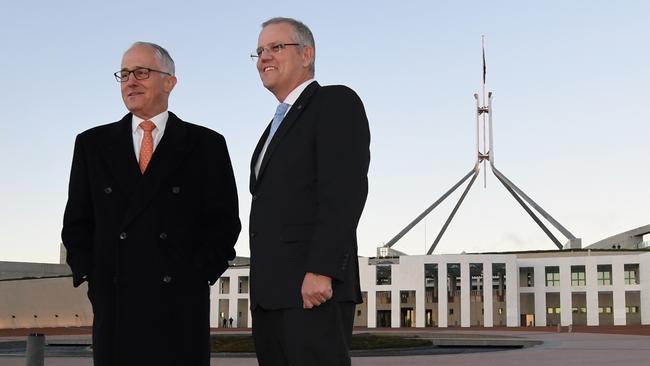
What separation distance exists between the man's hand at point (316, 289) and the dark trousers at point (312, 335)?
0.08 metres

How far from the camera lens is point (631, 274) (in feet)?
197

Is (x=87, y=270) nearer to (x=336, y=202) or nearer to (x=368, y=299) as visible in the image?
(x=336, y=202)

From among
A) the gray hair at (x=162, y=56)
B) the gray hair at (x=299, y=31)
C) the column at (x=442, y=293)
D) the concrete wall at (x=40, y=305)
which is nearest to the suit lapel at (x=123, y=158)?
the gray hair at (x=162, y=56)

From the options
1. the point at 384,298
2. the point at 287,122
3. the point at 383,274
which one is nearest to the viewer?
the point at 287,122

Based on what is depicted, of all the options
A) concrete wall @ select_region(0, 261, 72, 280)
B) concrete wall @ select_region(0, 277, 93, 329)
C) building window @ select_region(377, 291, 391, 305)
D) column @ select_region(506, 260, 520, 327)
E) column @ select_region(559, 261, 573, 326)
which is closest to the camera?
column @ select_region(559, 261, 573, 326)

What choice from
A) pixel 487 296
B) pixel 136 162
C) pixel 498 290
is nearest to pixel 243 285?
pixel 487 296

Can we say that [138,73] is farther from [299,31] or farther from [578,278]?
[578,278]

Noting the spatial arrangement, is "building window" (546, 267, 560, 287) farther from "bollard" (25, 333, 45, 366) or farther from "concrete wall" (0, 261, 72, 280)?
"bollard" (25, 333, 45, 366)

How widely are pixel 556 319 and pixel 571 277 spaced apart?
13.3ft

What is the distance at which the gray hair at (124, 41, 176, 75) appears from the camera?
4504 millimetres

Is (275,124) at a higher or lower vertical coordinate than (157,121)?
lower

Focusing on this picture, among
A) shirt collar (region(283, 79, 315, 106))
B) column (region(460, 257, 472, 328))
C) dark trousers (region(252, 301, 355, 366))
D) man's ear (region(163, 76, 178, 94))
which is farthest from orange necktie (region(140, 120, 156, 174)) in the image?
column (region(460, 257, 472, 328))

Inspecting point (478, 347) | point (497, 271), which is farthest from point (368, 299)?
point (478, 347)

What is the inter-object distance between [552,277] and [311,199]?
5971cm
